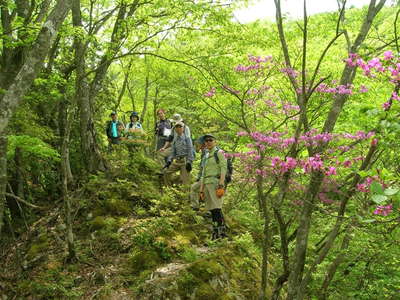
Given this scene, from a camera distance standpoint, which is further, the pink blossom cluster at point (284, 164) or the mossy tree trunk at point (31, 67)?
the pink blossom cluster at point (284, 164)

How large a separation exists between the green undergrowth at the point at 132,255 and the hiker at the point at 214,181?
1.34 ft

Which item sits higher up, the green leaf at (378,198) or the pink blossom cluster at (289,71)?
the pink blossom cluster at (289,71)

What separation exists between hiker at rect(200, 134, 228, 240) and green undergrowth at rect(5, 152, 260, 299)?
16.0 inches

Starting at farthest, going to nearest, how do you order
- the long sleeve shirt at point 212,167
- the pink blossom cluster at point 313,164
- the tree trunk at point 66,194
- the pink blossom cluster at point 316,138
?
1. the long sleeve shirt at point 212,167
2. the tree trunk at point 66,194
3. the pink blossom cluster at point 316,138
4. the pink blossom cluster at point 313,164

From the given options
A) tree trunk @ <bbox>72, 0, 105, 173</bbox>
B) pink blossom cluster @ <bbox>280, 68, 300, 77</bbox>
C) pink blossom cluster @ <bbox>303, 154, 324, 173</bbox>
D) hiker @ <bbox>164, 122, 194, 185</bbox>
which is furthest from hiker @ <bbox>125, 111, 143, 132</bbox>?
pink blossom cluster @ <bbox>303, 154, 324, 173</bbox>

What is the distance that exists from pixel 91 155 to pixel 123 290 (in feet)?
14.8

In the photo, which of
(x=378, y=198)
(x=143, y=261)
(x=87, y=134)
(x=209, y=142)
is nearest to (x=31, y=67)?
Answer: (x=378, y=198)

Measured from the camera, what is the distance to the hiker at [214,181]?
6.49 metres

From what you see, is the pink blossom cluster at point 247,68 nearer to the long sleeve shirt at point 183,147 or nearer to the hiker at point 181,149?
the hiker at point 181,149

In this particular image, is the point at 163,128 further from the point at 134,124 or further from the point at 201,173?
Result: the point at 201,173

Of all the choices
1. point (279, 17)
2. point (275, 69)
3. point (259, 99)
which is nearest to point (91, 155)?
point (259, 99)

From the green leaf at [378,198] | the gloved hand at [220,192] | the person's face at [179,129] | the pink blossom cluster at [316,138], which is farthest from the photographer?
the person's face at [179,129]

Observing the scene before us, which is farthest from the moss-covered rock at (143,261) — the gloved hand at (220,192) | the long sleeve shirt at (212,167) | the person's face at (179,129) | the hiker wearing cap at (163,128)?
the hiker wearing cap at (163,128)

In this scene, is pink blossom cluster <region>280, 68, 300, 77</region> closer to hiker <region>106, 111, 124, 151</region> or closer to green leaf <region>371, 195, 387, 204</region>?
green leaf <region>371, 195, 387, 204</region>
